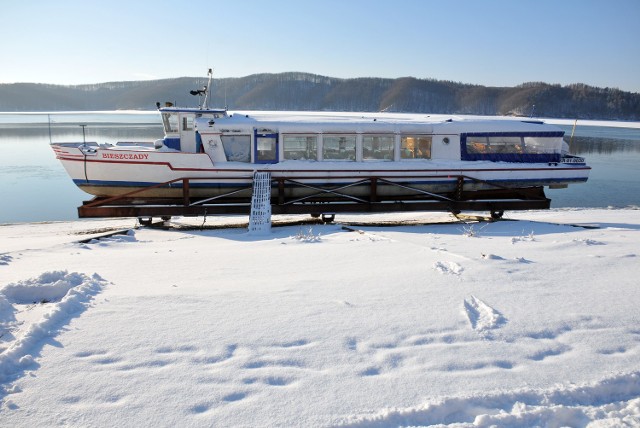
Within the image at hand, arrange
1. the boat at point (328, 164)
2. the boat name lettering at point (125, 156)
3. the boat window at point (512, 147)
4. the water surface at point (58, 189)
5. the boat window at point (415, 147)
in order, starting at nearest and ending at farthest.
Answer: the boat name lettering at point (125, 156), the boat at point (328, 164), the boat window at point (415, 147), the boat window at point (512, 147), the water surface at point (58, 189)

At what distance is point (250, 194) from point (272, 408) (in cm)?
1166

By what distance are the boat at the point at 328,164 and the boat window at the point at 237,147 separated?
0.03m

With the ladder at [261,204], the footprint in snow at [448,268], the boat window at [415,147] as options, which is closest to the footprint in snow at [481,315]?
the footprint in snow at [448,268]

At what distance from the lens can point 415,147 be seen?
1581 cm

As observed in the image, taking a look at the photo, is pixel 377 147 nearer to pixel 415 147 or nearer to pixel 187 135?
pixel 415 147

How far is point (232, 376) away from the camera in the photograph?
3.98m

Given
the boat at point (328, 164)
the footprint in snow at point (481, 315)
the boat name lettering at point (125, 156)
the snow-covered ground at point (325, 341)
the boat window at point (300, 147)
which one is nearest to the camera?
the snow-covered ground at point (325, 341)

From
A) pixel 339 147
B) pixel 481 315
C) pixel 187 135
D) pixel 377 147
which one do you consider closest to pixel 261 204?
pixel 339 147

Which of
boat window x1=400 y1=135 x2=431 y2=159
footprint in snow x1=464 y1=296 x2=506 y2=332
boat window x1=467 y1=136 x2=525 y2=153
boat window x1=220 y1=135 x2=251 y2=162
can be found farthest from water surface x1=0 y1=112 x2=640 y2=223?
footprint in snow x1=464 y1=296 x2=506 y2=332

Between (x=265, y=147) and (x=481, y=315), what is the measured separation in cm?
1095

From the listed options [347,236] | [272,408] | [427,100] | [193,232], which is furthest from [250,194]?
[427,100]

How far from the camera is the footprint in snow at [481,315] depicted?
194 inches

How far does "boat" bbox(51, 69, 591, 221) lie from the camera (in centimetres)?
1455

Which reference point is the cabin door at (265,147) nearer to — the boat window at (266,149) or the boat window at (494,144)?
the boat window at (266,149)
